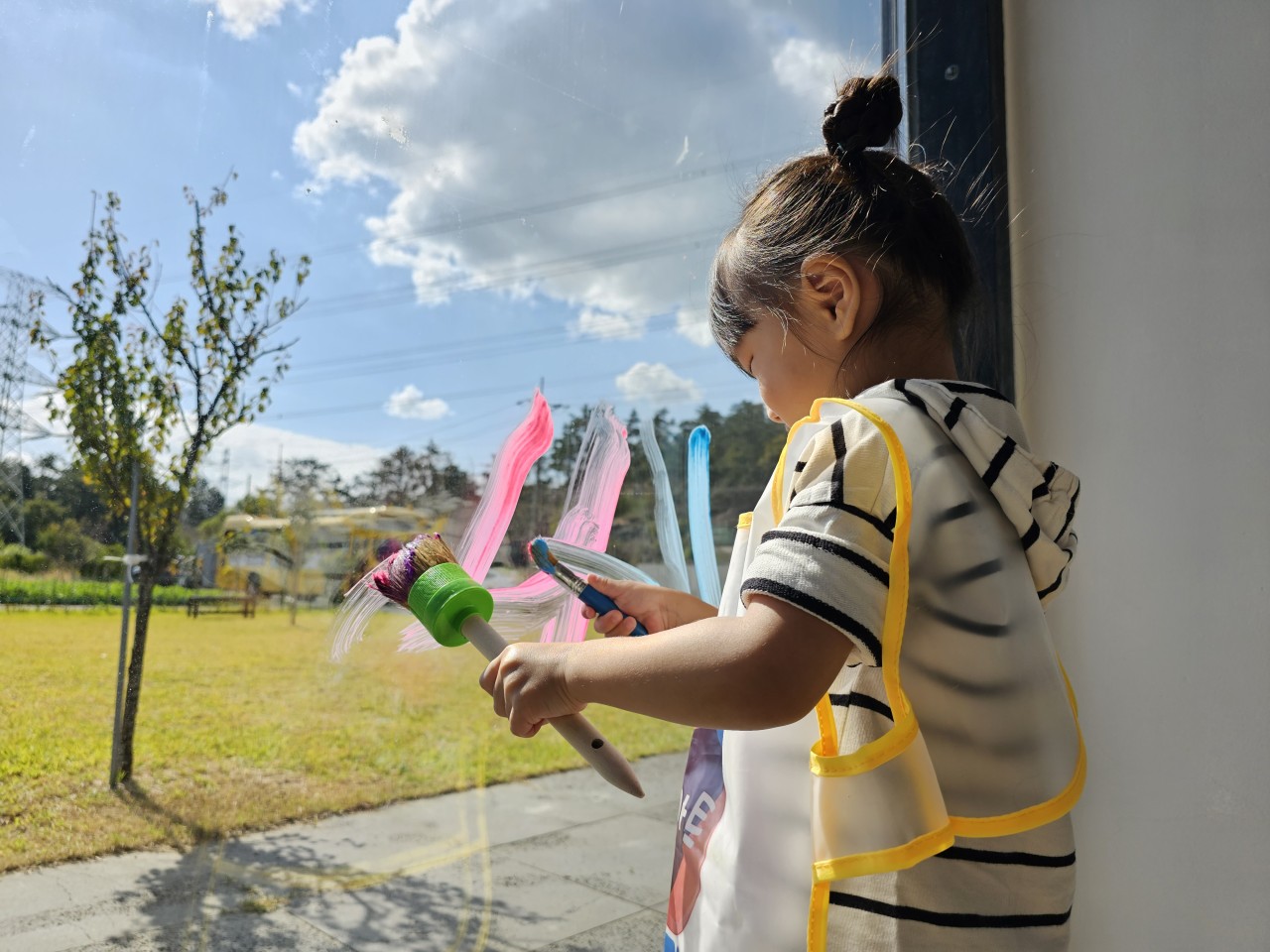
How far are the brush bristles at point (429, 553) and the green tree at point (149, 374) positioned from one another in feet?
0.61

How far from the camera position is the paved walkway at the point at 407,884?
0.72 m

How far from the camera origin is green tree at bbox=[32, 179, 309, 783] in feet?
2.48

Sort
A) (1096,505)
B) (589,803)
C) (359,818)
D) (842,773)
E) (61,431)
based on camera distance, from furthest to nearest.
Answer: (1096,505), (589,803), (359,818), (61,431), (842,773)

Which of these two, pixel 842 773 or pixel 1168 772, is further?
pixel 1168 772

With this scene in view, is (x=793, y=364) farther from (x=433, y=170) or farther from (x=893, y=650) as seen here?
(x=433, y=170)

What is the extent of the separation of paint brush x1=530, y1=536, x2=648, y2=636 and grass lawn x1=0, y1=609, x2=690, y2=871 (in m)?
0.13

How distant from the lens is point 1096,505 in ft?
3.99

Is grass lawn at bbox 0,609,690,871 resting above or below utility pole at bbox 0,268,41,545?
below

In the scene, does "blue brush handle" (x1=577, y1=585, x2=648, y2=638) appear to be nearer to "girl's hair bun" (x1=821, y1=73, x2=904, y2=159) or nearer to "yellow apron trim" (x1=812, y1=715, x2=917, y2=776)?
"yellow apron trim" (x1=812, y1=715, x2=917, y2=776)

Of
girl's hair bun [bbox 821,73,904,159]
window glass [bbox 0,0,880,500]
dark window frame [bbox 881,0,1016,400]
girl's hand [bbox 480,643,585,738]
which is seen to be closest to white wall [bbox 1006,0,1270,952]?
dark window frame [bbox 881,0,1016,400]

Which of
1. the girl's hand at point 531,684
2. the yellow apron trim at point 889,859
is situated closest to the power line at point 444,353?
the girl's hand at point 531,684

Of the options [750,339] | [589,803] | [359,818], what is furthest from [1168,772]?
[359,818]

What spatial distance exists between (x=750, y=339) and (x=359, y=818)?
55cm

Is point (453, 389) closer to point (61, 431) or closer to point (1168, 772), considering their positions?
point (61, 431)
